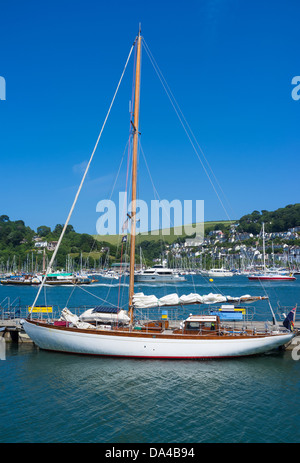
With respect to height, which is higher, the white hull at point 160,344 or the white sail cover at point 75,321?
the white sail cover at point 75,321

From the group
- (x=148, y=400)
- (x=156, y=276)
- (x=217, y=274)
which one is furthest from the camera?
(x=217, y=274)

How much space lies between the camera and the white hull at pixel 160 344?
23.5 m

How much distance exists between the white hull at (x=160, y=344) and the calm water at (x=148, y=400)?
1.69 ft

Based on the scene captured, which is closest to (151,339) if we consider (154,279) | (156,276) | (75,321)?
(75,321)

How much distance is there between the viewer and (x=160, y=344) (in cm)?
2347

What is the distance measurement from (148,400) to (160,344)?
5704 mm

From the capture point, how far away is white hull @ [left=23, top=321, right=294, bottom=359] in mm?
23516

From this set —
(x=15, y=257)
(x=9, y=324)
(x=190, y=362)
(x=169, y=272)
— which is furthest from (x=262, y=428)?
(x=15, y=257)

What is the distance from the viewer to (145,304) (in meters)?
26.0

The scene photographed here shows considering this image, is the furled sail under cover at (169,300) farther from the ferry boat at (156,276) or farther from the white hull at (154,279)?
the ferry boat at (156,276)

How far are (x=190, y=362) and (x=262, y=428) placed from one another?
8518mm

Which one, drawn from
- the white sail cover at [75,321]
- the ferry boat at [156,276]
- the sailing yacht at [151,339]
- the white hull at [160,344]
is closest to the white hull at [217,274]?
the ferry boat at [156,276]

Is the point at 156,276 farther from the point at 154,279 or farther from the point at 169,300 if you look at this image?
the point at 169,300
